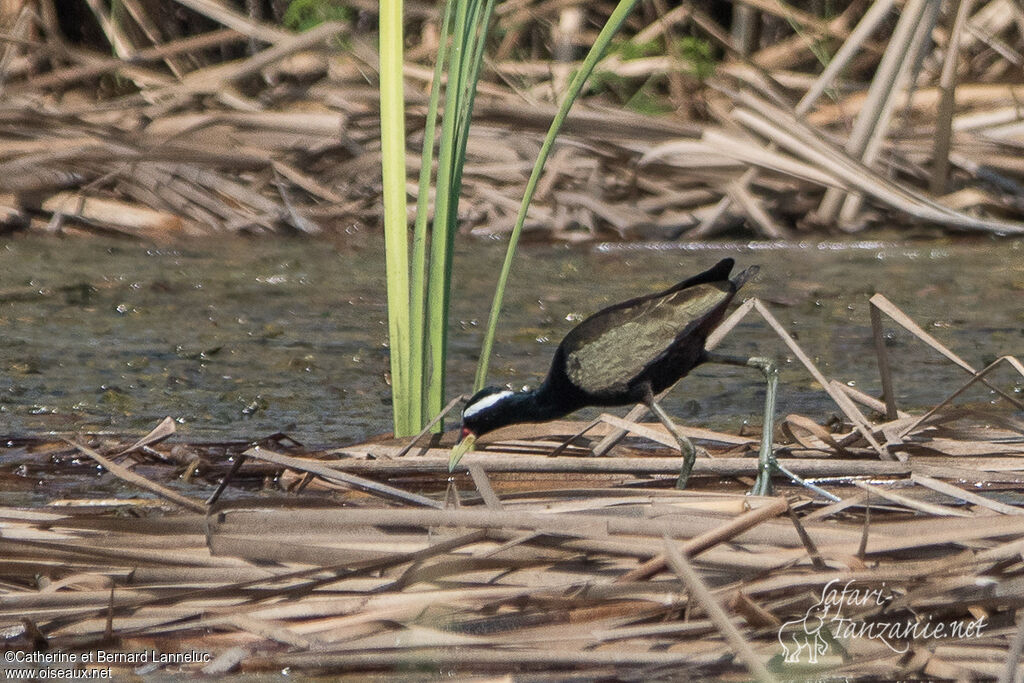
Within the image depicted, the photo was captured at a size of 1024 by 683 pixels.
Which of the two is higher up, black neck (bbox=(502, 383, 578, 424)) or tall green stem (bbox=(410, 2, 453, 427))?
tall green stem (bbox=(410, 2, 453, 427))

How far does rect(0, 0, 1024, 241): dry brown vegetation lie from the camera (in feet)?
18.6

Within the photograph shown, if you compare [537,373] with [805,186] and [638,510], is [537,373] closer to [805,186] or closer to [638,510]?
Answer: [638,510]

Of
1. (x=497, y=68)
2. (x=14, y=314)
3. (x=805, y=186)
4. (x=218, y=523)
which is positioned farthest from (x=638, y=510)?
(x=497, y=68)

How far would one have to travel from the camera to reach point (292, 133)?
A: 19.8 feet

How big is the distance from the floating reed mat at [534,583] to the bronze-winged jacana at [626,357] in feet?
1.16

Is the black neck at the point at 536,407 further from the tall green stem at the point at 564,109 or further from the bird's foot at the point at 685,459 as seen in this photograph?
the bird's foot at the point at 685,459

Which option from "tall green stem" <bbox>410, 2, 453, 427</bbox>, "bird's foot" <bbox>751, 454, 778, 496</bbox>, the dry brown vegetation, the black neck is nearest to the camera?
"bird's foot" <bbox>751, 454, 778, 496</bbox>

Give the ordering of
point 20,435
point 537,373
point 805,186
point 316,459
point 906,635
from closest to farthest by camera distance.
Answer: point 906,635 < point 316,459 < point 20,435 < point 537,373 < point 805,186

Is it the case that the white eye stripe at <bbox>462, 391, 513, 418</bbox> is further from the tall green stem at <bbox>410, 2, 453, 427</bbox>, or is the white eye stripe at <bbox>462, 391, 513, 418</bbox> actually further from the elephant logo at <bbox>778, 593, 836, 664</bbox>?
the elephant logo at <bbox>778, 593, 836, 664</bbox>

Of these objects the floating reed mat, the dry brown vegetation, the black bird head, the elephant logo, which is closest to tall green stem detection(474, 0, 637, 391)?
the black bird head

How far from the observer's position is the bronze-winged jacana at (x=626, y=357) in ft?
9.50

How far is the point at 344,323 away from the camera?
461 cm

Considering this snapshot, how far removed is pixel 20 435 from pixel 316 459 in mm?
823

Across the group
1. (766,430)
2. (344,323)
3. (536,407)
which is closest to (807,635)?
(766,430)
